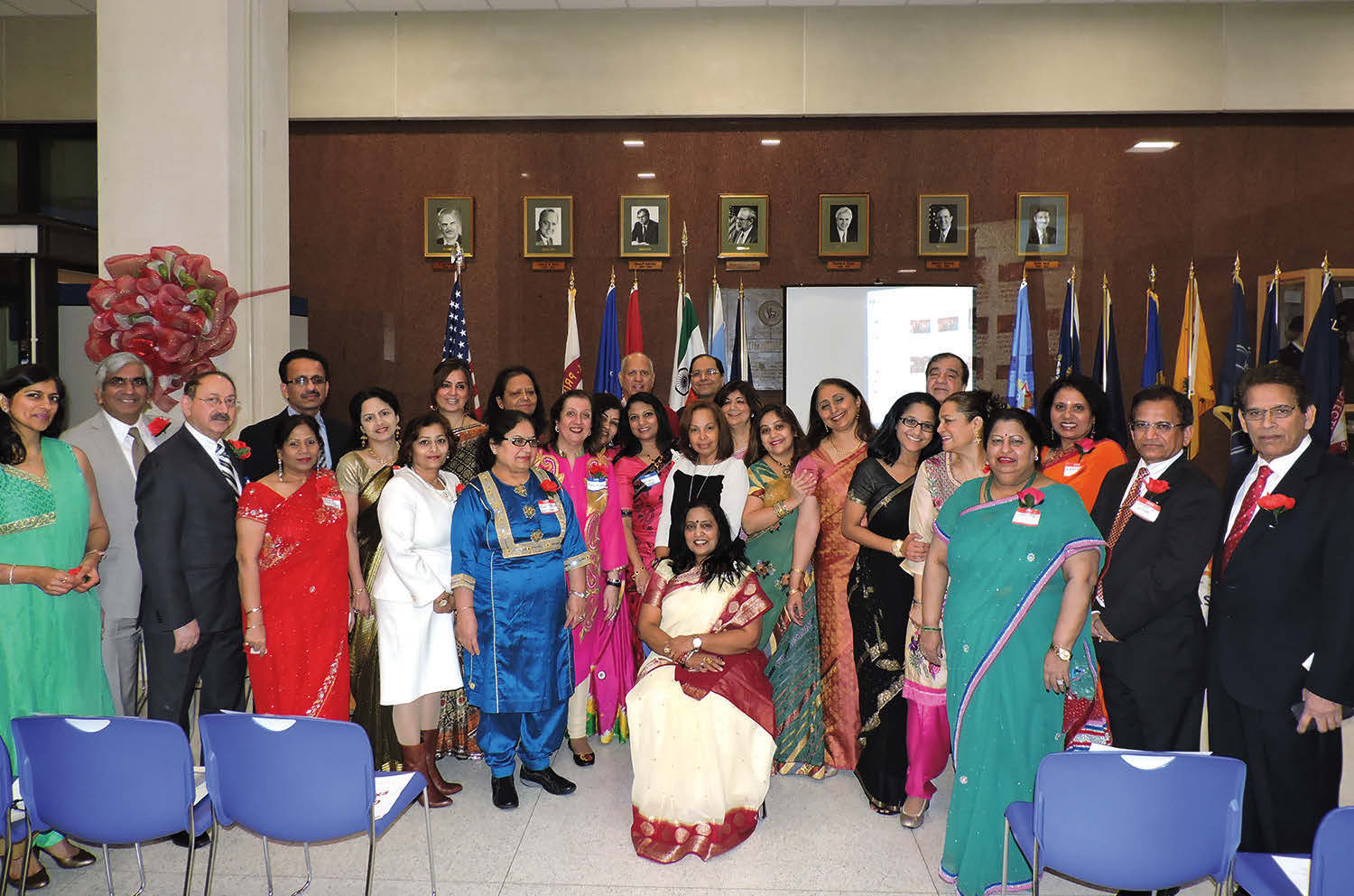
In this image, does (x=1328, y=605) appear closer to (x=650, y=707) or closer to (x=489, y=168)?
(x=650, y=707)

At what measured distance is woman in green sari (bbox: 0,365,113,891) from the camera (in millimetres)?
3061

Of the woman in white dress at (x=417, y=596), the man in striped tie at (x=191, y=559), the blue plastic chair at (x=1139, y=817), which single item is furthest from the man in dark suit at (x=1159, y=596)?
the man in striped tie at (x=191, y=559)

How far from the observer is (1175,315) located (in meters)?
7.80

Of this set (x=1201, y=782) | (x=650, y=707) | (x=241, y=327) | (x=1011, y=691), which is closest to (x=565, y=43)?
(x=241, y=327)

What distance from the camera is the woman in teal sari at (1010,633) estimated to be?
2924 millimetres

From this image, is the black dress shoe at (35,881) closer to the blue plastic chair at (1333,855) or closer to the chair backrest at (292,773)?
the chair backrest at (292,773)

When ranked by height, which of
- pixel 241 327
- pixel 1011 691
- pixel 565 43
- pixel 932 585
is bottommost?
pixel 1011 691

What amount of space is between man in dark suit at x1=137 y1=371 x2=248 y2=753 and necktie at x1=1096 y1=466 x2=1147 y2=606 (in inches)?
120

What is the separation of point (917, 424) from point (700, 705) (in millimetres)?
Result: 1362

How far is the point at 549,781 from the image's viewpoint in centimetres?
388

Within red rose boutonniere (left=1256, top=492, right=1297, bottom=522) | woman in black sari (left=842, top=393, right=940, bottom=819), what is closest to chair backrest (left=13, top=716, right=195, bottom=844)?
woman in black sari (left=842, top=393, right=940, bottom=819)

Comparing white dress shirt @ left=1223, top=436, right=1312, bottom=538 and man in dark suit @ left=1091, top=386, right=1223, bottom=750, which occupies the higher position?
white dress shirt @ left=1223, top=436, right=1312, bottom=538

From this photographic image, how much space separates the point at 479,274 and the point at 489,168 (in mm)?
875

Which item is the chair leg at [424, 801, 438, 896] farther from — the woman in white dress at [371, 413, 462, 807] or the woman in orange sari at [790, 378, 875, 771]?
the woman in orange sari at [790, 378, 875, 771]
